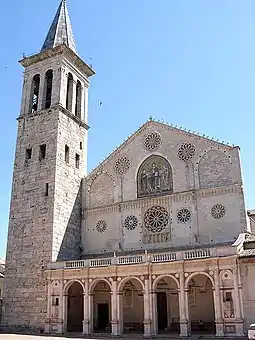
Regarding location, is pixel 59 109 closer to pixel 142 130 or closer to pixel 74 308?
pixel 142 130

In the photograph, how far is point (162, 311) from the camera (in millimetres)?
23562

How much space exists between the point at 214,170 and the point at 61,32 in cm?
1761

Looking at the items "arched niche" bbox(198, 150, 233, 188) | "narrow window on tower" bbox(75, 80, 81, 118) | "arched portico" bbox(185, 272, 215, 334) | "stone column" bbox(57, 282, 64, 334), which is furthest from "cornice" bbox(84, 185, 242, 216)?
"narrow window on tower" bbox(75, 80, 81, 118)


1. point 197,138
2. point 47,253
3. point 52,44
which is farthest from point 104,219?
point 52,44

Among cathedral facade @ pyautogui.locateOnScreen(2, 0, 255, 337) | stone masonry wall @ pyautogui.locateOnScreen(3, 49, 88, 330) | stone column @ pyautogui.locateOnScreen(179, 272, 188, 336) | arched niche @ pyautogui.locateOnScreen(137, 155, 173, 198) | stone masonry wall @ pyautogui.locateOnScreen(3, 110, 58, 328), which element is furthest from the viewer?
arched niche @ pyautogui.locateOnScreen(137, 155, 173, 198)

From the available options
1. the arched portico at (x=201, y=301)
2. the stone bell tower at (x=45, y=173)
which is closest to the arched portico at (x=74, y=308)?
the stone bell tower at (x=45, y=173)

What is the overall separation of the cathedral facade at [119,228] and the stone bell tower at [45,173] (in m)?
0.08

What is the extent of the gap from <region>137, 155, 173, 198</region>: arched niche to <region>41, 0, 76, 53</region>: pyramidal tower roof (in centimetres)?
1205

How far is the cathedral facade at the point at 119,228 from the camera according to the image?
790 inches

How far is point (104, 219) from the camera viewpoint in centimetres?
2661

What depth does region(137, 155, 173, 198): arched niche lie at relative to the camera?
2517 cm

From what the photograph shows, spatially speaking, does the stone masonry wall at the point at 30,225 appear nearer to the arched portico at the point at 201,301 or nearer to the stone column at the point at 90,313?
the stone column at the point at 90,313

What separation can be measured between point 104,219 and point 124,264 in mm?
5760

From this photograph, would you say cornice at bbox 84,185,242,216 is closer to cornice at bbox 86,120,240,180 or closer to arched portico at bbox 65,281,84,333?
cornice at bbox 86,120,240,180
